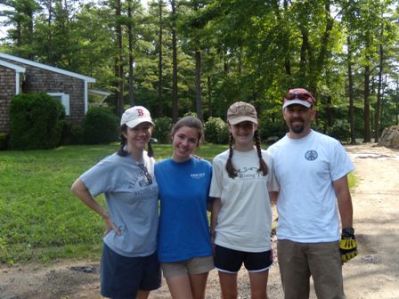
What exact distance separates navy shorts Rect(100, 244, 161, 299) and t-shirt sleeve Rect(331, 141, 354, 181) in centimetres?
125

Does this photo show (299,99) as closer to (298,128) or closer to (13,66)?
(298,128)

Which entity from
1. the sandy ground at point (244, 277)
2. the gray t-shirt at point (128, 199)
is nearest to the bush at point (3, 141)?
the sandy ground at point (244, 277)

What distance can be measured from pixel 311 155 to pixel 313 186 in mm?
193

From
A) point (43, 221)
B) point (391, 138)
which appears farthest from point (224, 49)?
point (43, 221)

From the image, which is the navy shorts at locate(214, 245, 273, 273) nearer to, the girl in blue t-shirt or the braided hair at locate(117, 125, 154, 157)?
the girl in blue t-shirt

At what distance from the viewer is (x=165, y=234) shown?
10.7ft

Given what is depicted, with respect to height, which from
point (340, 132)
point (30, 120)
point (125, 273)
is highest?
point (30, 120)

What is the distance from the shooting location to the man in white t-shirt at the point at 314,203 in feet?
10.6

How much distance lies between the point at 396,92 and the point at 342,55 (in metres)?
34.7

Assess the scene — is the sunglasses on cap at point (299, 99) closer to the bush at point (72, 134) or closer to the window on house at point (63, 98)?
the bush at point (72, 134)

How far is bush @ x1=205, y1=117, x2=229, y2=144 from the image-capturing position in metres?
28.3

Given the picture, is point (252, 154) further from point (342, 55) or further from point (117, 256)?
point (342, 55)

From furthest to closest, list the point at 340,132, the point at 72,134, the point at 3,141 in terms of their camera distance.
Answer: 1. the point at 340,132
2. the point at 72,134
3. the point at 3,141

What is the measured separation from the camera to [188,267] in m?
3.28
